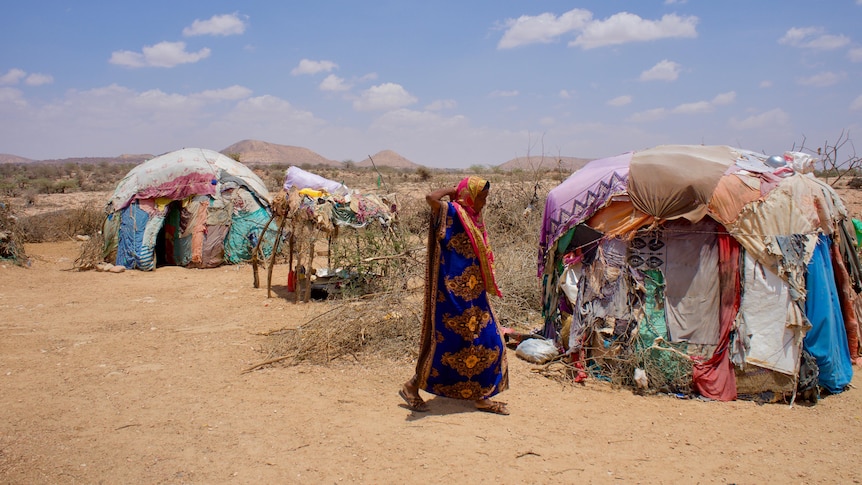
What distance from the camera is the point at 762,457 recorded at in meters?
3.92

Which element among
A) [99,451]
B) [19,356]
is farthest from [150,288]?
[99,451]

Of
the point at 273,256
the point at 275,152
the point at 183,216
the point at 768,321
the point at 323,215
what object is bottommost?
the point at 768,321

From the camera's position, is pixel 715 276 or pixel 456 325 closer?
pixel 456 325

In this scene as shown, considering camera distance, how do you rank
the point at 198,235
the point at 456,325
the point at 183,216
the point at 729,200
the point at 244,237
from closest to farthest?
the point at 456,325, the point at 729,200, the point at 198,235, the point at 183,216, the point at 244,237

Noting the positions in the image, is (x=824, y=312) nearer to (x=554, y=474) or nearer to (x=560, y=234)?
(x=560, y=234)

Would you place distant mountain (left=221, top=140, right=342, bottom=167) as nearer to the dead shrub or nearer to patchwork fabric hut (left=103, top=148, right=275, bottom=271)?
the dead shrub

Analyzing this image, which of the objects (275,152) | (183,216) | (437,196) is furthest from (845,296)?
(275,152)

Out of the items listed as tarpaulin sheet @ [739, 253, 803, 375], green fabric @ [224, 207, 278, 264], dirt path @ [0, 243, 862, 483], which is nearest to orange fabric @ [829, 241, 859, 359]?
dirt path @ [0, 243, 862, 483]

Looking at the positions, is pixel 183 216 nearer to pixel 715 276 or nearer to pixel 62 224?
pixel 62 224

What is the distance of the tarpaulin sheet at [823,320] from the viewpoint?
4855 mm

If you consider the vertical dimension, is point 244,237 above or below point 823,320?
above

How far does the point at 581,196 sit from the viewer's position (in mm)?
5539

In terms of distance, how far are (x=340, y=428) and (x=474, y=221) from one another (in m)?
1.74

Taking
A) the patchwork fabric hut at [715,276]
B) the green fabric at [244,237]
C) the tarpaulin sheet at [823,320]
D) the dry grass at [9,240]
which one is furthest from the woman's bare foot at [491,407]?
the dry grass at [9,240]
